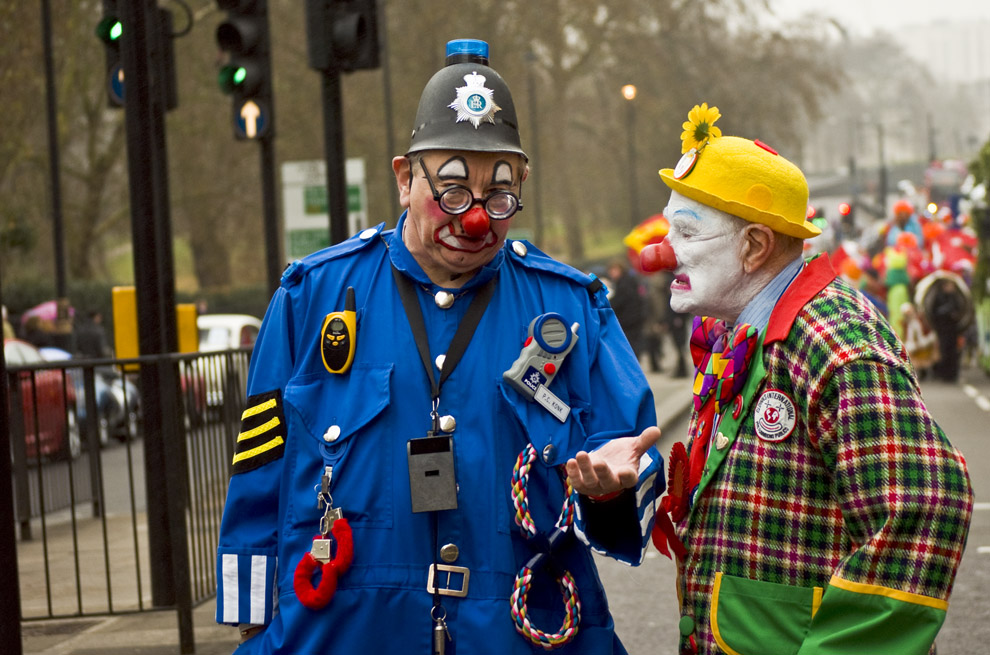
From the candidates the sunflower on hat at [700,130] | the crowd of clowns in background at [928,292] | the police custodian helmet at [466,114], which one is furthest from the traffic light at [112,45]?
the crowd of clowns in background at [928,292]

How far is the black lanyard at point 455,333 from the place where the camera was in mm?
2744

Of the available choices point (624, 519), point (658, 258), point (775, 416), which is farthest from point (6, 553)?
point (775, 416)

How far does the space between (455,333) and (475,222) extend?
237mm

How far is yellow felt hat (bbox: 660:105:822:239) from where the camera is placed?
2646 mm

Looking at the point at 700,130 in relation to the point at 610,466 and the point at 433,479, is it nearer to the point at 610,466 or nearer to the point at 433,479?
the point at 610,466

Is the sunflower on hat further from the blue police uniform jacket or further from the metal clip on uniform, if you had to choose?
the metal clip on uniform

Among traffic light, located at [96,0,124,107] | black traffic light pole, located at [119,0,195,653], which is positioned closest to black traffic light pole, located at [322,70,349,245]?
black traffic light pole, located at [119,0,195,653]

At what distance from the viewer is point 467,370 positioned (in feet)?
9.02

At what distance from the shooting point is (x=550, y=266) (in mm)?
2963

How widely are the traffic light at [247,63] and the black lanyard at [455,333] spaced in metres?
5.79

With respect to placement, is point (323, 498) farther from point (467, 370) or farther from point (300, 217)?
point (300, 217)

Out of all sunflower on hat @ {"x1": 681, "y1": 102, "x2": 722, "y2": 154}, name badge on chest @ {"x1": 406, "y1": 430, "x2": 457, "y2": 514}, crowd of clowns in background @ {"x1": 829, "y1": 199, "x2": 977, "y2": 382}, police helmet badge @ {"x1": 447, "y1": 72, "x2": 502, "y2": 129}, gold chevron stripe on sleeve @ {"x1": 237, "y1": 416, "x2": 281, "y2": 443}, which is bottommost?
crowd of clowns in background @ {"x1": 829, "y1": 199, "x2": 977, "y2": 382}

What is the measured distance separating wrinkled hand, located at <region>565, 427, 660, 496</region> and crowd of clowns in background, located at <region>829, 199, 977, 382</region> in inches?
634

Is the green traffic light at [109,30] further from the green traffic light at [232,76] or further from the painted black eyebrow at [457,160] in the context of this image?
the painted black eyebrow at [457,160]
